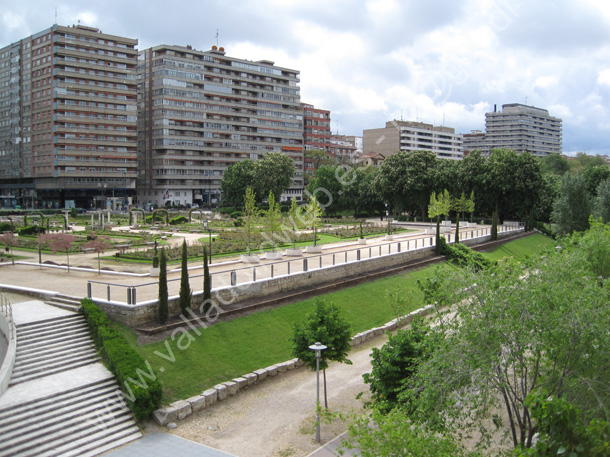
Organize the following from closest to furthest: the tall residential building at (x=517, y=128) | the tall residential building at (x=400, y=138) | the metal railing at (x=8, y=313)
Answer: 1. the metal railing at (x=8, y=313)
2. the tall residential building at (x=400, y=138)
3. the tall residential building at (x=517, y=128)

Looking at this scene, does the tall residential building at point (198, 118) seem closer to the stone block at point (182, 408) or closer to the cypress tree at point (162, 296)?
the cypress tree at point (162, 296)

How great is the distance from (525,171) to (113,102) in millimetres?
66213

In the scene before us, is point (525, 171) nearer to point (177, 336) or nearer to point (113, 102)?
point (177, 336)

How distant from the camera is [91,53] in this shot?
84125 mm

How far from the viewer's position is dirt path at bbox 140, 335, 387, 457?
14.4m

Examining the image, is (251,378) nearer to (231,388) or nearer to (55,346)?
(231,388)

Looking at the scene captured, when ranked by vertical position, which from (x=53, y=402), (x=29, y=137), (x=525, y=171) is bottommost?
(x=53, y=402)

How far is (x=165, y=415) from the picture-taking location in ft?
50.3

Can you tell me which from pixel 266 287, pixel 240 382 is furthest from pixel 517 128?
pixel 240 382

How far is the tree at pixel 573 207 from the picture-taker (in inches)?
1945

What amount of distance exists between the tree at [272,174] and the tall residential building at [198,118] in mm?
19131

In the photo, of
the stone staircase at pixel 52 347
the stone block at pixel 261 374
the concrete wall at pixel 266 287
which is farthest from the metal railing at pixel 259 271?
the stone block at pixel 261 374

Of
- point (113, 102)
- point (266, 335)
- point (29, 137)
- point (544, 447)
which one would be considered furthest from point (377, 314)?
point (29, 137)

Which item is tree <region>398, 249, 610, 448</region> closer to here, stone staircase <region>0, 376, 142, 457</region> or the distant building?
stone staircase <region>0, 376, 142, 457</region>
